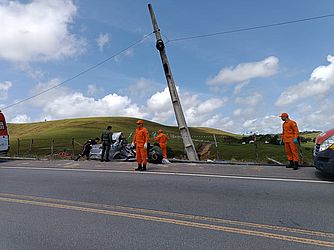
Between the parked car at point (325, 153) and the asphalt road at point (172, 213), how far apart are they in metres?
0.41

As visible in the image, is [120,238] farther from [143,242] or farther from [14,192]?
[14,192]

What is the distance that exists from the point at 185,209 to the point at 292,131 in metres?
5.79

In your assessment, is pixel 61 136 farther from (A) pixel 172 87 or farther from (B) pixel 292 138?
(B) pixel 292 138

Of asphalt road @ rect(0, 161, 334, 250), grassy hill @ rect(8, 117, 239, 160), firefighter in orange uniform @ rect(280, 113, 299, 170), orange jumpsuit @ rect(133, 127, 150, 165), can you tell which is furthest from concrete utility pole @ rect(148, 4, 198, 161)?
asphalt road @ rect(0, 161, 334, 250)

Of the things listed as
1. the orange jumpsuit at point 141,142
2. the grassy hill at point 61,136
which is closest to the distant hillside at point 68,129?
the grassy hill at point 61,136

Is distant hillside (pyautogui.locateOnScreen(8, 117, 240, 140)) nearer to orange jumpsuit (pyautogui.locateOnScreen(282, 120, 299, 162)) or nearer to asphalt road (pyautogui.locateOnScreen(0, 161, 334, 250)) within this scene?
orange jumpsuit (pyautogui.locateOnScreen(282, 120, 299, 162))

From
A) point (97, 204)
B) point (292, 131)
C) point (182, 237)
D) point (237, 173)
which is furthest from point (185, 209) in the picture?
point (292, 131)

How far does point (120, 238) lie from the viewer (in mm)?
4363

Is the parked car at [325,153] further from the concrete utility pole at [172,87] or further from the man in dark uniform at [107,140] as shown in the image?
the man in dark uniform at [107,140]

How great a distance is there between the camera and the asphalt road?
166 inches

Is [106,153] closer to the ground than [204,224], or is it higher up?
higher up

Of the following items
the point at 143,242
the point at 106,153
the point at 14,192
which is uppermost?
the point at 106,153

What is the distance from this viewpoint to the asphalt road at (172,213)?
4.21m

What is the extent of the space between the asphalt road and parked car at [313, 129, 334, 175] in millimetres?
415
